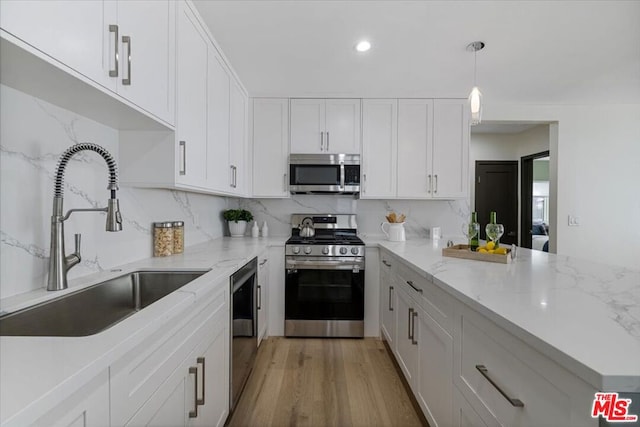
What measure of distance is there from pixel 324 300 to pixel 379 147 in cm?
168

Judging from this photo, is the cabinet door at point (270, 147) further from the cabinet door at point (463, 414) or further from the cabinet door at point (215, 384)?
the cabinet door at point (463, 414)

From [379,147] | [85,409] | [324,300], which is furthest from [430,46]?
[85,409]

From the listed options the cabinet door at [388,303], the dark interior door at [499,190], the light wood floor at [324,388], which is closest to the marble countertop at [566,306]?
the cabinet door at [388,303]

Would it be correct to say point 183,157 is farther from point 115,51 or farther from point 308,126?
point 308,126

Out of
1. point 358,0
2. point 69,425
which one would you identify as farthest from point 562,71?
point 69,425

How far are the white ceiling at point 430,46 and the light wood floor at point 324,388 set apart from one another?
2.45m

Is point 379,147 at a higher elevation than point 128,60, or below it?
higher

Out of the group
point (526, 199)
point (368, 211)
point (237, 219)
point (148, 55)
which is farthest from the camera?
point (526, 199)

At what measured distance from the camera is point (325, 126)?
3256 millimetres

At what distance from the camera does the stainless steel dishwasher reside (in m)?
1.77

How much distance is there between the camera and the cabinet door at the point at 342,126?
326 centimetres

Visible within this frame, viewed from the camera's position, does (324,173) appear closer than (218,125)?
No

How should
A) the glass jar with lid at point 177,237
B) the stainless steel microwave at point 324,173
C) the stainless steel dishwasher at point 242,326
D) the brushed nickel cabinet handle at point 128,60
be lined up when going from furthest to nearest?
the stainless steel microwave at point 324,173 → the glass jar with lid at point 177,237 → the stainless steel dishwasher at point 242,326 → the brushed nickel cabinet handle at point 128,60

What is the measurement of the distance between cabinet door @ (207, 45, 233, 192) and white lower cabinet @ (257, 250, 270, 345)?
69 cm
